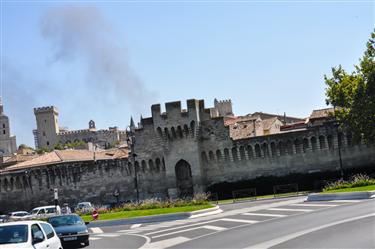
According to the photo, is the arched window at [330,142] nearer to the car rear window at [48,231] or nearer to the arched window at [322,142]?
the arched window at [322,142]

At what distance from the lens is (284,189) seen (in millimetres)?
55750

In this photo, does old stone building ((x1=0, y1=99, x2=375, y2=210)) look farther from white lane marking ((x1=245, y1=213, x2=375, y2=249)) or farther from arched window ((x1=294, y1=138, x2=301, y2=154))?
white lane marking ((x1=245, y1=213, x2=375, y2=249))

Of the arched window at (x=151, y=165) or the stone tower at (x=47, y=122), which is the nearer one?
the arched window at (x=151, y=165)

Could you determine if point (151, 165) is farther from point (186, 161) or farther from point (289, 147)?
point (289, 147)

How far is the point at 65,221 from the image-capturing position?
2531cm

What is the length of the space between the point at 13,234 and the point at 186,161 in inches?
1744

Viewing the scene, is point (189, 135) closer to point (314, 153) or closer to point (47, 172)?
point (314, 153)

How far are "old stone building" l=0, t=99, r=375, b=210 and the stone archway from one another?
10cm

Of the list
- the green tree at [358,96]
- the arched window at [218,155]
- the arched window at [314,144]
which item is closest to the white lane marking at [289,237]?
the green tree at [358,96]

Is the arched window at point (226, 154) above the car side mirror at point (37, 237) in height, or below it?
above

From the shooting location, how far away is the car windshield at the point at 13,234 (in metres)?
15.2

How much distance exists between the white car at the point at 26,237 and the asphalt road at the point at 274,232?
5424 millimetres

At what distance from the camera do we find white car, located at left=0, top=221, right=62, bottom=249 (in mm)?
14858

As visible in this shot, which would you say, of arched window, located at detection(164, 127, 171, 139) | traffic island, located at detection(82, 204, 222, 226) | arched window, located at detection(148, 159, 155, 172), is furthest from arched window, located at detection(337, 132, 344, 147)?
traffic island, located at detection(82, 204, 222, 226)
